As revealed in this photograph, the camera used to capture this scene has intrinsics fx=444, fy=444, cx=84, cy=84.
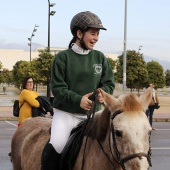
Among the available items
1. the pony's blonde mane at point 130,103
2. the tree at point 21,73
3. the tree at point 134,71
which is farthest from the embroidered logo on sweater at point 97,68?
the tree at point 21,73

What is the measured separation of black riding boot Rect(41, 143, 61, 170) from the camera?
4202 millimetres

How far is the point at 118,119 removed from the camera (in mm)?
3328

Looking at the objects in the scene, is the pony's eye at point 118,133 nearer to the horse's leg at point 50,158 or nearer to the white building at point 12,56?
the horse's leg at point 50,158

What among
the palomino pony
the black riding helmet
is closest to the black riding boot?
the palomino pony

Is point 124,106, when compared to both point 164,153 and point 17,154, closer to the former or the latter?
point 17,154

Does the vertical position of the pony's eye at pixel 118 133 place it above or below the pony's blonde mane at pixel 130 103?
below

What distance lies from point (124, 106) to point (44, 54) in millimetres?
31881

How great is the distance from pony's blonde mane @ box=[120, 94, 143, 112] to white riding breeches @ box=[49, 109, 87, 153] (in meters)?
0.93

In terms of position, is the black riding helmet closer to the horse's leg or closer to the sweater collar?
the sweater collar

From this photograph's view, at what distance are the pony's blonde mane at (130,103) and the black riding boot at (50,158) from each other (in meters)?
1.09

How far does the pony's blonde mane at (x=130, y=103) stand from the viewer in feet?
11.0

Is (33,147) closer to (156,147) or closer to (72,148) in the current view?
(72,148)

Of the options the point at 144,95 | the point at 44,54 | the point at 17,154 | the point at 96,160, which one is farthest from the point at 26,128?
the point at 44,54

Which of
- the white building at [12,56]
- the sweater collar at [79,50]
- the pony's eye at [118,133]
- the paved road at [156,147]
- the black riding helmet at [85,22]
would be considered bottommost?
the paved road at [156,147]
